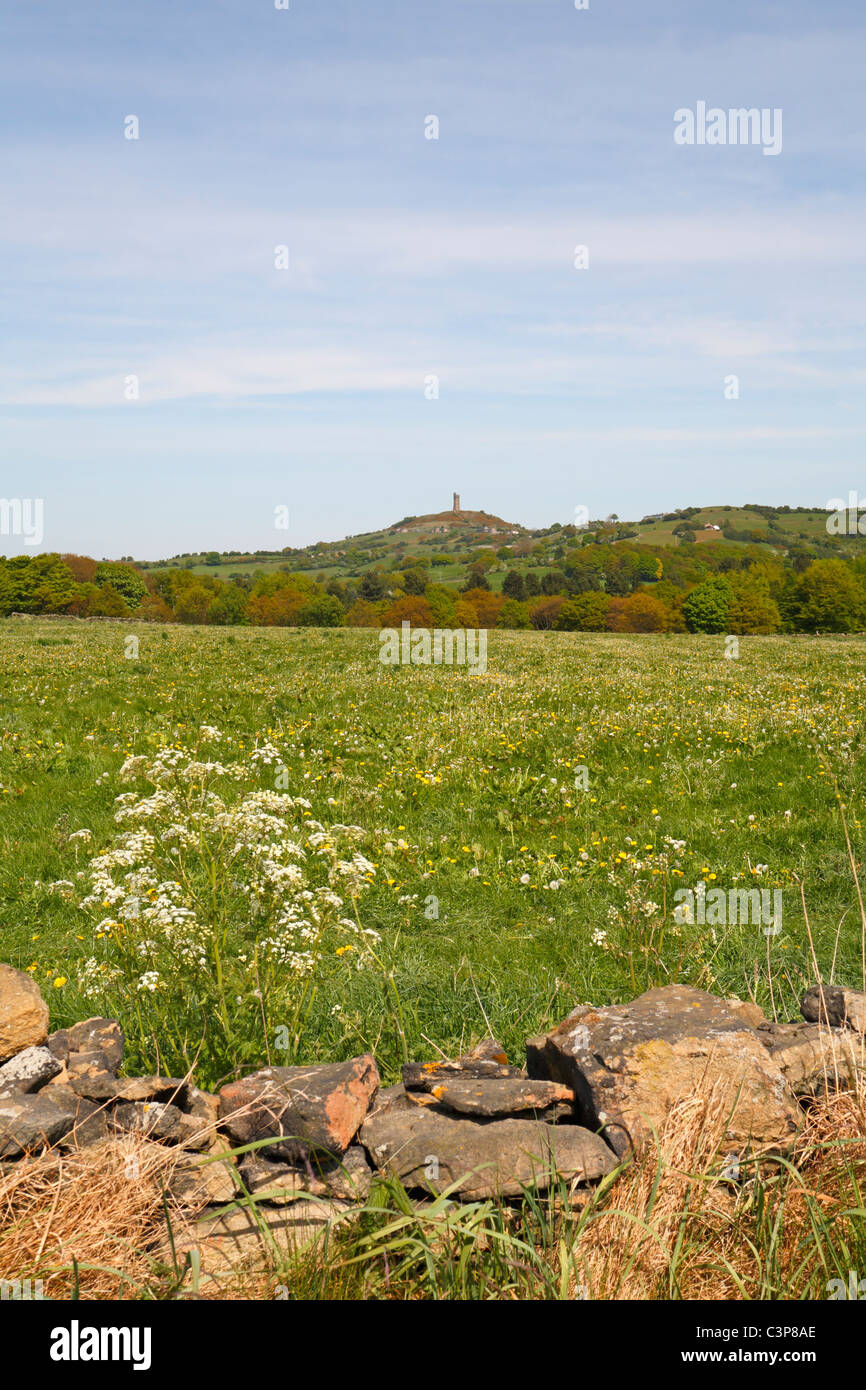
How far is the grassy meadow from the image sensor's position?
15.7ft

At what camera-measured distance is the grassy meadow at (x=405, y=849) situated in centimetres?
479

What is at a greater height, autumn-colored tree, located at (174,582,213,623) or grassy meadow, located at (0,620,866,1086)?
autumn-colored tree, located at (174,582,213,623)

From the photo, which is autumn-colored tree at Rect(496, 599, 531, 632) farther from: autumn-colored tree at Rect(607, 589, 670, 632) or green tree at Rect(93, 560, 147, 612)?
green tree at Rect(93, 560, 147, 612)

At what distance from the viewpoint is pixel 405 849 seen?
28.8ft

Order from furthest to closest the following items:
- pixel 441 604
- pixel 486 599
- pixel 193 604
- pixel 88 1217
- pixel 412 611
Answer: pixel 486 599
pixel 193 604
pixel 441 604
pixel 412 611
pixel 88 1217

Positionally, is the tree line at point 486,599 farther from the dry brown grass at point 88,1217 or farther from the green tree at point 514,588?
the dry brown grass at point 88,1217

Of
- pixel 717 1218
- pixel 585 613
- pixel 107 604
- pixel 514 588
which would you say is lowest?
pixel 717 1218

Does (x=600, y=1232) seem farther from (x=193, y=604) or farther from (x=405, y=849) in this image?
(x=193, y=604)

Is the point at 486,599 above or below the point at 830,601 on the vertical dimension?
above

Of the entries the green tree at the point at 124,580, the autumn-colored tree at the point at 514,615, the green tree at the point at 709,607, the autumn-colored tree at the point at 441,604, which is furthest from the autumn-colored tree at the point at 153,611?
the green tree at the point at 709,607

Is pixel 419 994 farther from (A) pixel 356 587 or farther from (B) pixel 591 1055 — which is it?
(A) pixel 356 587

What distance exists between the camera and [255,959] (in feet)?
14.6

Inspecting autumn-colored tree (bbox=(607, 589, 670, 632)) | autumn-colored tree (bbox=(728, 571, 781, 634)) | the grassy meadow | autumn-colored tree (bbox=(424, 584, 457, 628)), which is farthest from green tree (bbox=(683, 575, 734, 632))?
the grassy meadow

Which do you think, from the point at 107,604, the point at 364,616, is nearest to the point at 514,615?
the point at 364,616
